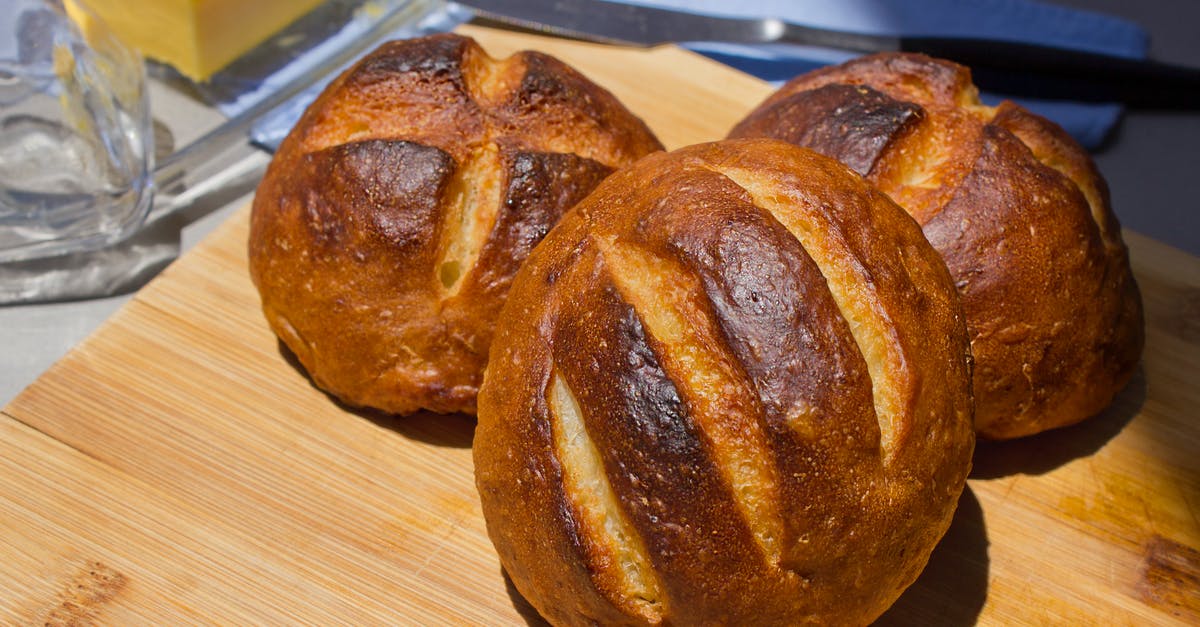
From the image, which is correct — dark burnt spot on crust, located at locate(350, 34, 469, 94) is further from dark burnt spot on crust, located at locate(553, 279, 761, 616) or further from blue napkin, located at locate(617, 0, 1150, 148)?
blue napkin, located at locate(617, 0, 1150, 148)

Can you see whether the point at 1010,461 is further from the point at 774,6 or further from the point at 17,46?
the point at 17,46

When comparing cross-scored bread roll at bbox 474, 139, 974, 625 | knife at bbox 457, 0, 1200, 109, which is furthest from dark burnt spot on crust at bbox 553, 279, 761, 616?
knife at bbox 457, 0, 1200, 109

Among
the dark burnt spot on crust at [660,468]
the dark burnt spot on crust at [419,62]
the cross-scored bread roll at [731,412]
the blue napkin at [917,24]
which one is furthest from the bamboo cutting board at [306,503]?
the blue napkin at [917,24]

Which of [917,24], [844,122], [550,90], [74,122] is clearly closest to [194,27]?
[74,122]

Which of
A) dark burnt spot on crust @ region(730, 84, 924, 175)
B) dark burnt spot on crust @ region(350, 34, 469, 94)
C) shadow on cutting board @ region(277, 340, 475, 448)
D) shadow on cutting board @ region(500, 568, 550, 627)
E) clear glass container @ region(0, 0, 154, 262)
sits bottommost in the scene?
shadow on cutting board @ region(500, 568, 550, 627)

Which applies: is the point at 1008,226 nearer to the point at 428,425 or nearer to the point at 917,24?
the point at 428,425

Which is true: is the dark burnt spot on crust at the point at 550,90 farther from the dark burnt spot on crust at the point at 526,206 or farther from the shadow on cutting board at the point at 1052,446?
the shadow on cutting board at the point at 1052,446

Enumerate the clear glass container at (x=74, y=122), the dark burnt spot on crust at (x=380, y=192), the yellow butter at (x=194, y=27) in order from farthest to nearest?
the yellow butter at (x=194, y=27) → the clear glass container at (x=74, y=122) → the dark burnt spot on crust at (x=380, y=192)
